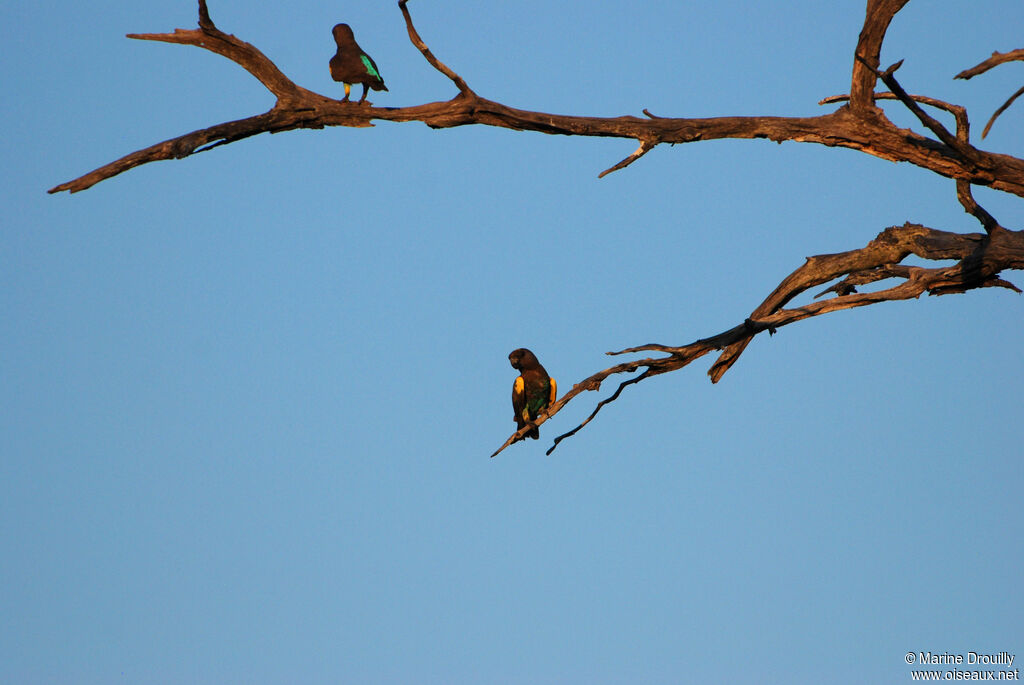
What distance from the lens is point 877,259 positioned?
6.05 metres

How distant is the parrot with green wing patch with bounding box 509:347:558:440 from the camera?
361 inches

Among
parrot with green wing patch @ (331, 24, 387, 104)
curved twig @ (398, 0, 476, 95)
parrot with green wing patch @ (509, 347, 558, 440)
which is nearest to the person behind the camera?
Answer: curved twig @ (398, 0, 476, 95)

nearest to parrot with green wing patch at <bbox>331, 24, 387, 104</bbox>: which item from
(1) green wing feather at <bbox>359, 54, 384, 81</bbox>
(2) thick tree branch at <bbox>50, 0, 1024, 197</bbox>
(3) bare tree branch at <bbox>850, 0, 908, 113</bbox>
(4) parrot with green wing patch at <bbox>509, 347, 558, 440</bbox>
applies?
(1) green wing feather at <bbox>359, 54, 384, 81</bbox>

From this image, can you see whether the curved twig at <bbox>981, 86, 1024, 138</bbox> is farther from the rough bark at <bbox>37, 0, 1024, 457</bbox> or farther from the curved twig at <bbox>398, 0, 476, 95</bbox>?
the curved twig at <bbox>398, 0, 476, 95</bbox>

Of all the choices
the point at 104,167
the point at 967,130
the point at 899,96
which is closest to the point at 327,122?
the point at 104,167

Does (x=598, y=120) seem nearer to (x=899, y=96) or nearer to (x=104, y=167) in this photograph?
(x=899, y=96)

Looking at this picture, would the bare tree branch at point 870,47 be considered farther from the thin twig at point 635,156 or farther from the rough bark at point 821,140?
the thin twig at point 635,156

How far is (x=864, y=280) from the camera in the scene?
237 inches

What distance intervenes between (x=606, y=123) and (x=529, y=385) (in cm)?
352

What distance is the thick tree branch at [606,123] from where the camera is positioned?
5.61 meters

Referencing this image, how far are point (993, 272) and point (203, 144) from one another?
4060 mm

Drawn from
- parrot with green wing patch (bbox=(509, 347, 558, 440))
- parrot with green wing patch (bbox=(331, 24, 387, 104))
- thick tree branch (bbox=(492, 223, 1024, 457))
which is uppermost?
parrot with green wing patch (bbox=(331, 24, 387, 104))

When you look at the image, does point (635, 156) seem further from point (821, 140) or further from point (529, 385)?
point (529, 385)

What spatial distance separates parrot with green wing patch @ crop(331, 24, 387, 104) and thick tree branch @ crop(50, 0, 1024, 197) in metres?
1.82
